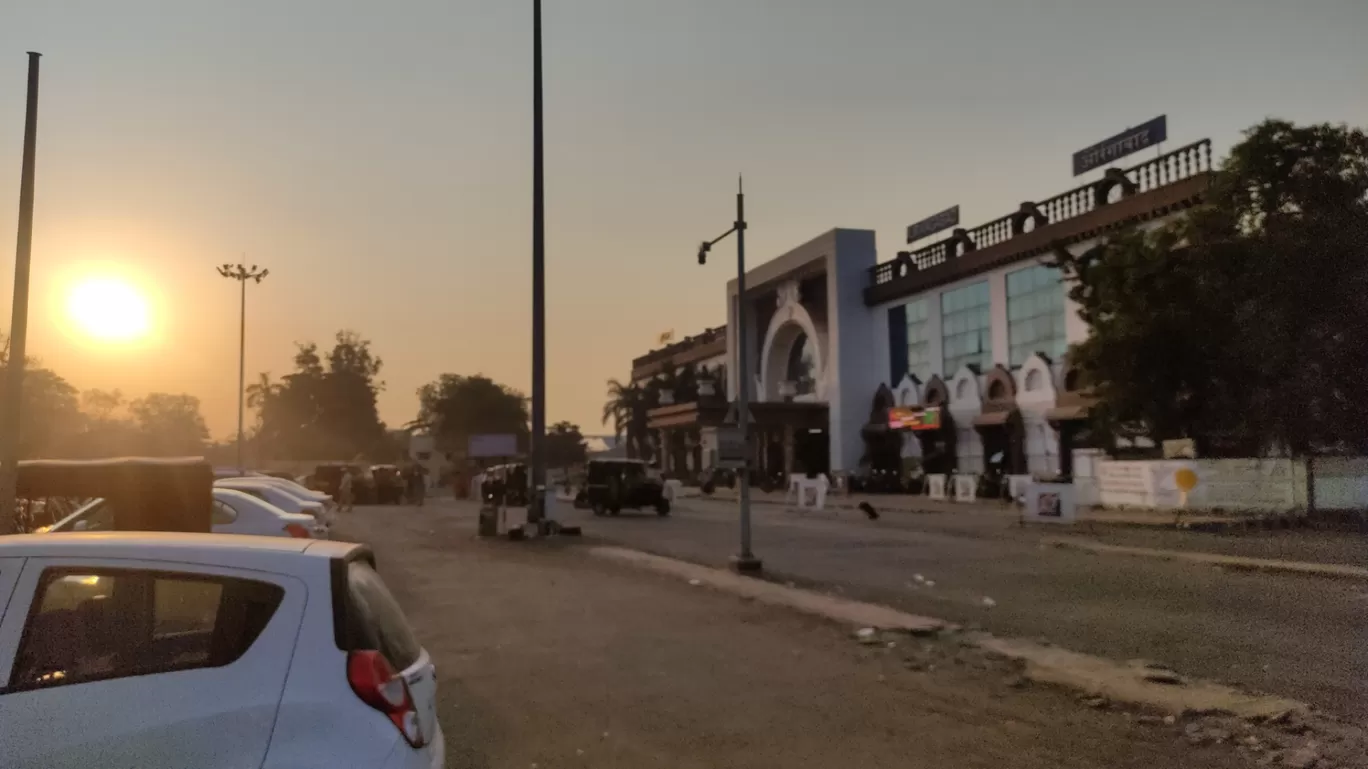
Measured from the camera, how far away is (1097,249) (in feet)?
107

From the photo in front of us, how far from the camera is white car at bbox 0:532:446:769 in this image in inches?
144

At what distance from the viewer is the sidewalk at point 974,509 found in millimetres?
26531

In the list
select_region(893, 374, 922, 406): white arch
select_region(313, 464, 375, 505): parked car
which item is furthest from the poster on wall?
select_region(313, 464, 375, 505): parked car

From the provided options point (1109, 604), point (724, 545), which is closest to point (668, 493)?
point (724, 545)

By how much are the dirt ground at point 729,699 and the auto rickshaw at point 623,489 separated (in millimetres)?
23777

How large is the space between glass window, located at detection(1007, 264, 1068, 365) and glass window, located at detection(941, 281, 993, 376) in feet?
5.58

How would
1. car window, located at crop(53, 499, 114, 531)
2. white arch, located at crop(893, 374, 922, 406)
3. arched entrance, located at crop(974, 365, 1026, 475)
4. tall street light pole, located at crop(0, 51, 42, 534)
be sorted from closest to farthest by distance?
1. car window, located at crop(53, 499, 114, 531)
2. tall street light pole, located at crop(0, 51, 42, 534)
3. arched entrance, located at crop(974, 365, 1026, 475)
4. white arch, located at crop(893, 374, 922, 406)

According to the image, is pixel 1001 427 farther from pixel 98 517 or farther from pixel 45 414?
pixel 45 414

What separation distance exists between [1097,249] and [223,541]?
1266 inches


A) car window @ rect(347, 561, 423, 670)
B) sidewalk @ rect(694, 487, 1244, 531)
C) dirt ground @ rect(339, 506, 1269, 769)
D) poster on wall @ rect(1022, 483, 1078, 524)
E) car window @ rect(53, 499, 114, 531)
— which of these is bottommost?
dirt ground @ rect(339, 506, 1269, 769)

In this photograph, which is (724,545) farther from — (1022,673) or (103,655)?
(103,655)

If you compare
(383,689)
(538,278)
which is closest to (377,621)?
(383,689)

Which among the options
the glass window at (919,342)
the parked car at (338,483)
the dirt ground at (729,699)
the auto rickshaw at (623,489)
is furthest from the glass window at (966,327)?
the dirt ground at (729,699)

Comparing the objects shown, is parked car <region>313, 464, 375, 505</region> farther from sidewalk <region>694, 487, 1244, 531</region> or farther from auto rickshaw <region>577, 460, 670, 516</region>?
auto rickshaw <region>577, 460, 670, 516</region>
